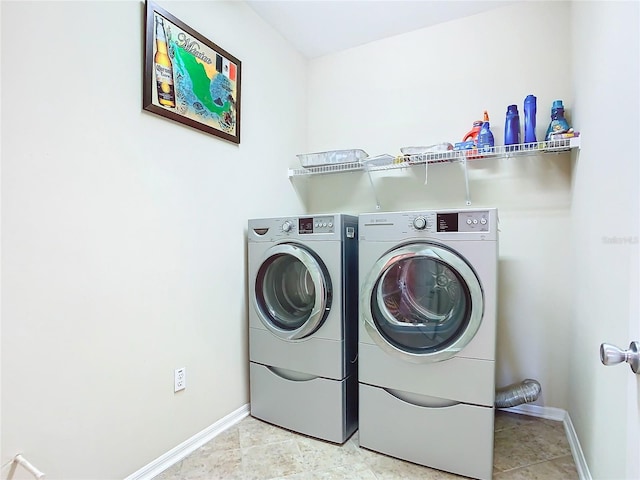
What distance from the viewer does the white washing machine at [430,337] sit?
150 centimetres

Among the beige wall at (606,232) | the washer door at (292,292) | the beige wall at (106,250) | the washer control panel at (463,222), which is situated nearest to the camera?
the beige wall at (606,232)

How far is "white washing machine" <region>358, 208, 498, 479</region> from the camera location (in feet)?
4.94

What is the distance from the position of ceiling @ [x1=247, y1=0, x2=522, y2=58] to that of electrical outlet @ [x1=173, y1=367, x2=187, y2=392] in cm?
216

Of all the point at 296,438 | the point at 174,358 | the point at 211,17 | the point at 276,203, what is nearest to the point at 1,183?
the point at 174,358

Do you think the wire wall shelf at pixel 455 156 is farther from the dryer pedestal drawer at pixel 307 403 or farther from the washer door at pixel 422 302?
the dryer pedestal drawer at pixel 307 403

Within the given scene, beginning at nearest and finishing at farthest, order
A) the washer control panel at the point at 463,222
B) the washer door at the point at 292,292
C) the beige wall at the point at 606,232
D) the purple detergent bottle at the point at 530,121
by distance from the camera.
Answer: the beige wall at the point at 606,232 < the washer control panel at the point at 463,222 < the washer door at the point at 292,292 < the purple detergent bottle at the point at 530,121

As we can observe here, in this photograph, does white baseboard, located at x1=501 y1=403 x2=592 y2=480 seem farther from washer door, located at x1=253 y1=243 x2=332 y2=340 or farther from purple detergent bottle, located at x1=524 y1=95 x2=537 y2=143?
purple detergent bottle, located at x1=524 y1=95 x2=537 y2=143

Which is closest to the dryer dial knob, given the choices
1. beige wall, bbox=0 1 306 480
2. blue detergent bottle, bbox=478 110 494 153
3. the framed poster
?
blue detergent bottle, bbox=478 110 494 153

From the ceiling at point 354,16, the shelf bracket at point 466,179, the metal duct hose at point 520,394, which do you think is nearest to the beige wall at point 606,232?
the metal duct hose at point 520,394

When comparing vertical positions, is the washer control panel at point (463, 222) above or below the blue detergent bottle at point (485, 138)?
below

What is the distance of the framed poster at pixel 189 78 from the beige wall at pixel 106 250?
5cm

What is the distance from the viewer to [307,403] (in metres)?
1.88

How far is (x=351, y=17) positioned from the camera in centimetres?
229

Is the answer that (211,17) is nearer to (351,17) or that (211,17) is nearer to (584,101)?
(351,17)
